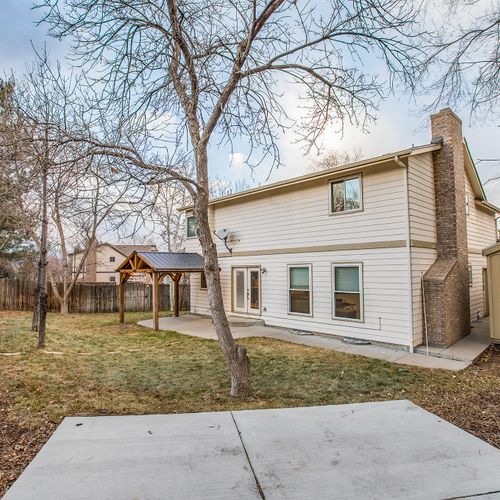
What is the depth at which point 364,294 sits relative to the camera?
8883 mm

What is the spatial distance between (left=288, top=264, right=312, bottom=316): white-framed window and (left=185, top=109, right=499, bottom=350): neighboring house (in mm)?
30

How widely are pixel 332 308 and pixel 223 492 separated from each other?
7.51 metres

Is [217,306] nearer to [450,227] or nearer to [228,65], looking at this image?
[228,65]

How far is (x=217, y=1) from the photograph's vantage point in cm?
521

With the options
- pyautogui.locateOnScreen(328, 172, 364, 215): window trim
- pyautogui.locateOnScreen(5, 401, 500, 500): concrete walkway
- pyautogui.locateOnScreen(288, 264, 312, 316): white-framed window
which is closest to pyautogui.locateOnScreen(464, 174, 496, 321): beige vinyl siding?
pyautogui.locateOnScreen(328, 172, 364, 215): window trim

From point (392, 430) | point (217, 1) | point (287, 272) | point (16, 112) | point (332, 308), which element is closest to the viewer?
point (392, 430)

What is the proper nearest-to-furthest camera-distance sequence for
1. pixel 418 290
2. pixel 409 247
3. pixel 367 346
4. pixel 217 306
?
pixel 217 306
pixel 409 247
pixel 418 290
pixel 367 346

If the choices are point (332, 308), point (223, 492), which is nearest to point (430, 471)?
point (223, 492)

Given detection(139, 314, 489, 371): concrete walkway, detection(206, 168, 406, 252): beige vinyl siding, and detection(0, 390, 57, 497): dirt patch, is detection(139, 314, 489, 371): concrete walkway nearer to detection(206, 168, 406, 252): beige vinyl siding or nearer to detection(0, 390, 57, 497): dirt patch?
detection(206, 168, 406, 252): beige vinyl siding

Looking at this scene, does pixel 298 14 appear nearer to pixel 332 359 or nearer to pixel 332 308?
pixel 332 359

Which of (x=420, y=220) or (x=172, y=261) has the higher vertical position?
(x=420, y=220)

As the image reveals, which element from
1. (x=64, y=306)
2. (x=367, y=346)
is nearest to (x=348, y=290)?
(x=367, y=346)

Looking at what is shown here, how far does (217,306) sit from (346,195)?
579 centimetres

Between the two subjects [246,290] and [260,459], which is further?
[246,290]
